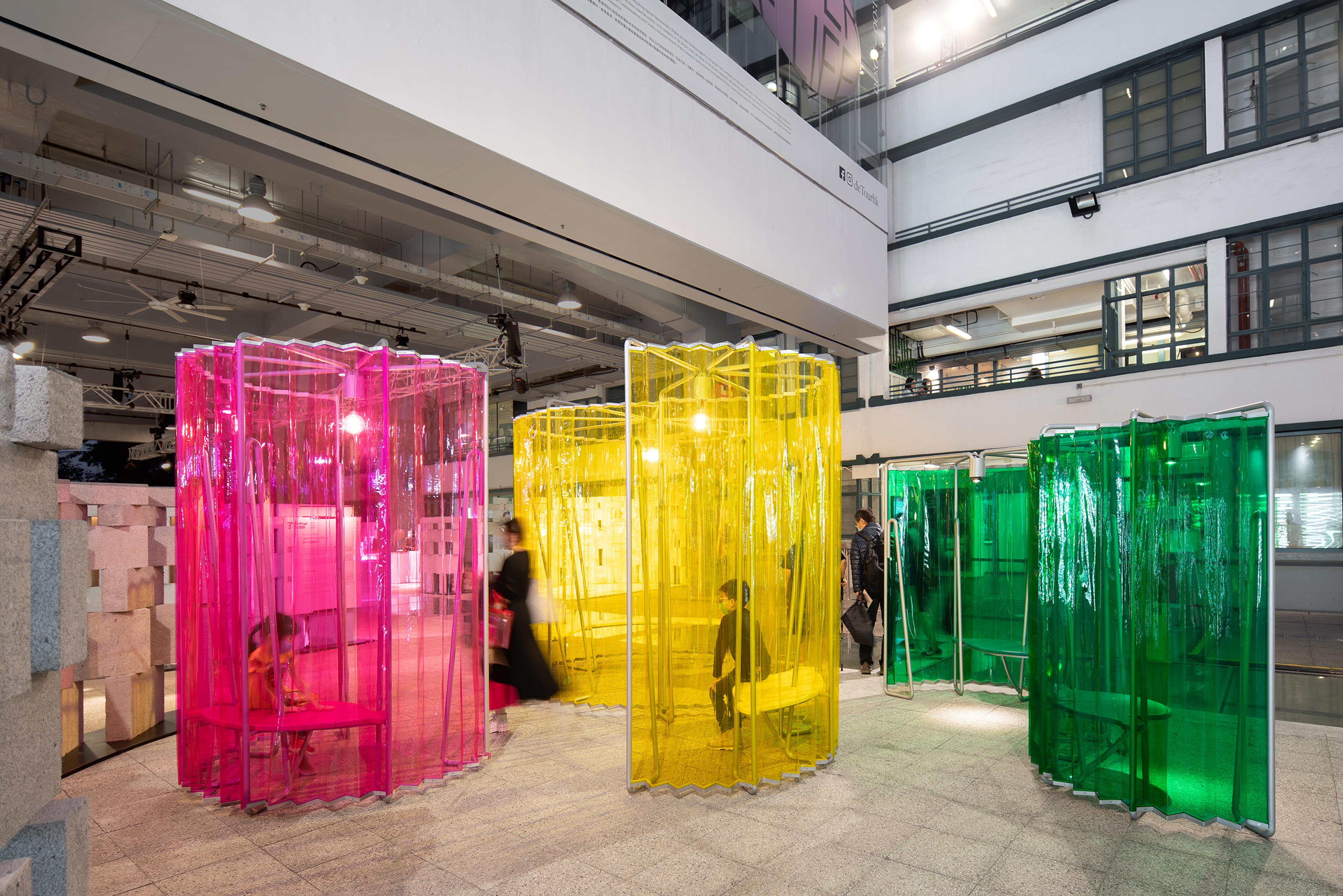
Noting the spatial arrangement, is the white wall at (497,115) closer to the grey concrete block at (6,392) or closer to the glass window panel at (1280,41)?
the grey concrete block at (6,392)

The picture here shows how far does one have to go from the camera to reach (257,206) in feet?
23.7

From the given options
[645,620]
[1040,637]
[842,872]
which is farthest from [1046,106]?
[842,872]

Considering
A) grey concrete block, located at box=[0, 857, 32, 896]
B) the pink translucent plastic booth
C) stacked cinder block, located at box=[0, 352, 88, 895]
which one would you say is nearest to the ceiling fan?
the pink translucent plastic booth

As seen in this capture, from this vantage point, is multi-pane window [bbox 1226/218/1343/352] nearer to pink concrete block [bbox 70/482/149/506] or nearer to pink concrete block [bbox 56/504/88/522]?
pink concrete block [bbox 70/482/149/506]

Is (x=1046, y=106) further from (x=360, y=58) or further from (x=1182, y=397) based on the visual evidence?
(x=360, y=58)

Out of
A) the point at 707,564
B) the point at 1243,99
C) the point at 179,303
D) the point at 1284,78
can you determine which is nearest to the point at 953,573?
the point at 707,564

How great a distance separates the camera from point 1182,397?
370 inches

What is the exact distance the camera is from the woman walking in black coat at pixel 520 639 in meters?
5.87

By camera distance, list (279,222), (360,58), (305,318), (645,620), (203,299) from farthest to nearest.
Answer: (305,318), (203,299), (279,222), (360,58), (645,620)

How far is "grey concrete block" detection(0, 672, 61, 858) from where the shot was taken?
133 centimetres

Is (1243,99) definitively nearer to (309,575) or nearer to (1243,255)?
(1243,255)

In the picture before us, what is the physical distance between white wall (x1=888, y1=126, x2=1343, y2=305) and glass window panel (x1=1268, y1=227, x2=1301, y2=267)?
9.4 inches

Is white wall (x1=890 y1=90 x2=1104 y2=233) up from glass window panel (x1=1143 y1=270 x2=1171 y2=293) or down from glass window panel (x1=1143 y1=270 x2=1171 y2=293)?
up

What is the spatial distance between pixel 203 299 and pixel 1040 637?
37.2ft
